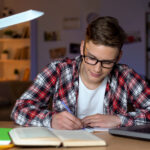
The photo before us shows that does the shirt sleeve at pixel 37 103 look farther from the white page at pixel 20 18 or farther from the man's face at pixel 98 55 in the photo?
the white page at pixel 20 18

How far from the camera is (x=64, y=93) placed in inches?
64.4

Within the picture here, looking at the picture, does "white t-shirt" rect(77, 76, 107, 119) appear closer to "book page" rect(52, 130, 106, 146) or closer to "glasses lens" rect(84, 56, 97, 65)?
"glasses lens" rect(84, 56, 97, 65)

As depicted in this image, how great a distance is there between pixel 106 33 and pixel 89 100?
399 millimetres

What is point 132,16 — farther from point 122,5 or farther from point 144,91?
point 144,91

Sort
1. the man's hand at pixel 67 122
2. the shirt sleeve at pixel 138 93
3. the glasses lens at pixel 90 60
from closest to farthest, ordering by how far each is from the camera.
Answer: the man's hand at pixel 67 122 → the glasses lens at pixel 90 60 → the shirt sleeve at pixel 138 93

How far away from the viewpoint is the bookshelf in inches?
231

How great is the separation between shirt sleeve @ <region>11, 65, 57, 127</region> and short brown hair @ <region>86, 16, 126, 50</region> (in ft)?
1.07

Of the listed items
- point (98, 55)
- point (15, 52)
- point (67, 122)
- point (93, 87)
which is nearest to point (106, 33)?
point (98, 55)

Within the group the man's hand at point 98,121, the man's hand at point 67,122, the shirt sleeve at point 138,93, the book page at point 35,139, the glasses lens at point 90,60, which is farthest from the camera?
the shirt sleeve at point 138,93

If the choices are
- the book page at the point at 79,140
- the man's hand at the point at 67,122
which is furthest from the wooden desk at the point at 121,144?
the man's hand at the point at 67,122

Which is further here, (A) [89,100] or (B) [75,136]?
(A) [89,100]

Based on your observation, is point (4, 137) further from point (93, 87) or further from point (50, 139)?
point (93, 87)

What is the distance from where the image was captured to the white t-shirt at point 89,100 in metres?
1.62

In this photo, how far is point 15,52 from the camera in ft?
20.4
